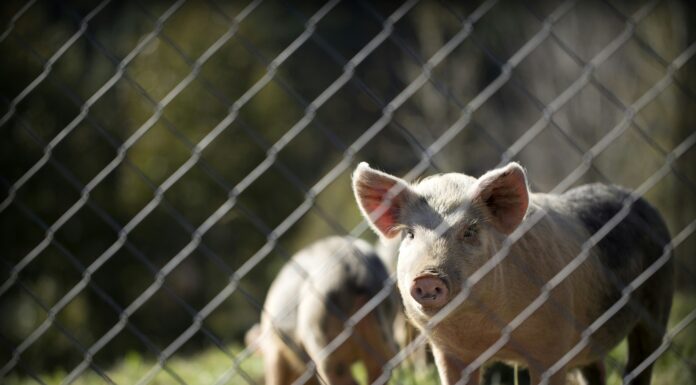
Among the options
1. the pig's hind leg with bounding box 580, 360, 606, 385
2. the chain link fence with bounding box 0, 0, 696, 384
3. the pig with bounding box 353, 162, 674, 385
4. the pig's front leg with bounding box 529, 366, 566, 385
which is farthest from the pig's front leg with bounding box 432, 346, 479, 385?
the chain link fence with bounding box 0, 0, 696, 384

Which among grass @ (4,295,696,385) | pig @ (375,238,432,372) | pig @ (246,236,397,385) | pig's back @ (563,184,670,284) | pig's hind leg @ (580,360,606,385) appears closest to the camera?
pig's back @ (563,184,670,284)

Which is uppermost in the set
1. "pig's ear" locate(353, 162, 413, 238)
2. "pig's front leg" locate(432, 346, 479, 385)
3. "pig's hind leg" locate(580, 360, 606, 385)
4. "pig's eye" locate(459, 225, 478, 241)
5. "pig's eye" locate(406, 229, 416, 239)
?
"pig's ear" locate(353, 162, 413, 238)

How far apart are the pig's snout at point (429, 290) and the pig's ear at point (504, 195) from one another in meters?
0.35

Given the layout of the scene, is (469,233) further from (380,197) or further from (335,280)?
(335,280)

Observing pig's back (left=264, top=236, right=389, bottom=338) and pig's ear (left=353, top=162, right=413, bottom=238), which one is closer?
pig's ear (left=353, top=162, right=413, bottom=238)

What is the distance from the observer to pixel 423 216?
3031mm

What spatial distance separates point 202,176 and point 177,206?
511mm

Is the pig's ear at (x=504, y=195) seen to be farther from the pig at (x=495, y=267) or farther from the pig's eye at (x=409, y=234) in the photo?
the pig's eye at (x=409, y=234)

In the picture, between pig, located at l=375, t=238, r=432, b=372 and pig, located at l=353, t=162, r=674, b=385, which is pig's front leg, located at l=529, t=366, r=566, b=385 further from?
pig, located at l=375, t=238, r=432, b=372

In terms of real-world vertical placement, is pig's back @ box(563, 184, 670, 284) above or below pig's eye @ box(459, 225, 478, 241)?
below

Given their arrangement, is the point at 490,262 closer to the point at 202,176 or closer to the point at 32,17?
the point at 32,17

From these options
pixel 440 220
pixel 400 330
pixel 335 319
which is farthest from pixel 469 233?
pixel 400 330

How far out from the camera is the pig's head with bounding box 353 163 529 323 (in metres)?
2.79

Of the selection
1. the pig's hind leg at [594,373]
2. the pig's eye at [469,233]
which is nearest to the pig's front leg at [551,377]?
the pig's eye at [469,233]
